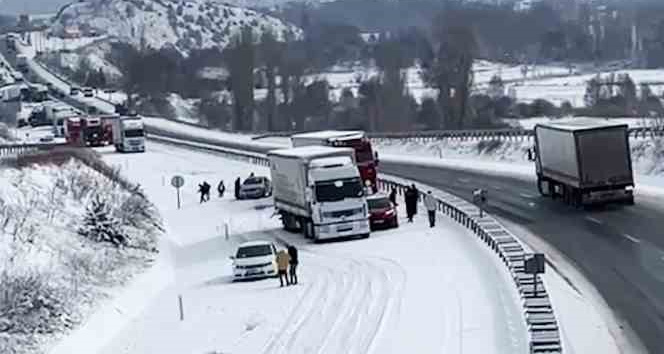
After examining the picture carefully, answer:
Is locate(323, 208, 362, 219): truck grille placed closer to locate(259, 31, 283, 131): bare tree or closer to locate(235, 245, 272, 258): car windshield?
locate(235, 245, 272, 258): car windshield

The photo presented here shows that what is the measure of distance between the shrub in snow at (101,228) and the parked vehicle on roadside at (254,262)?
5.36 m

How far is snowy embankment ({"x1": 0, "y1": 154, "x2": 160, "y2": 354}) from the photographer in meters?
30.9

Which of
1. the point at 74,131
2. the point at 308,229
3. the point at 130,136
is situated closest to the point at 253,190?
the point at 308,229

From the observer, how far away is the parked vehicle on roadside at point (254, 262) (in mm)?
39438

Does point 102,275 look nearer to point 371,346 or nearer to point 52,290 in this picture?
point 52,290

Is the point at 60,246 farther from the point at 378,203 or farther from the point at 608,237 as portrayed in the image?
the point at 608,237

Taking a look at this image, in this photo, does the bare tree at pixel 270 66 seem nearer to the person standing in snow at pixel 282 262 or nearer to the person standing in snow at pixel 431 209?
the person standing in snow at pixel 431 209

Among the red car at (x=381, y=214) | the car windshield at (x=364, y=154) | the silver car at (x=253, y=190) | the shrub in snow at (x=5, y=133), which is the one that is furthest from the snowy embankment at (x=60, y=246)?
the shrub in snow at (x=5, y=133)

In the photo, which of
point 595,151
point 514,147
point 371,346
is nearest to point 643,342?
point 371,346

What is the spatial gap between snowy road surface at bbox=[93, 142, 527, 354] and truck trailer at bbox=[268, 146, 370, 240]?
649 millimetres

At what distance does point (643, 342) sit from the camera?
2666 centimetres

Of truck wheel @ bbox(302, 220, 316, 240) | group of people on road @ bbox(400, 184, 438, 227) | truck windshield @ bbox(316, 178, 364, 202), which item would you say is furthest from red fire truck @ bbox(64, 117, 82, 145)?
truck windshield @ bbox(316, 178, 364, 202)

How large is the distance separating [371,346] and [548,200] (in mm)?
27589

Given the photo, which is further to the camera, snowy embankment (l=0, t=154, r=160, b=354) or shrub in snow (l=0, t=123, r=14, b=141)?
shrub in snow (l=0, t=123, r=14, b=141)
